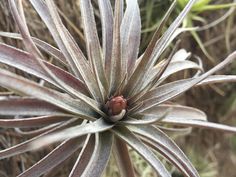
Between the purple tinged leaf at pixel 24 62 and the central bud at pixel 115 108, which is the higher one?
the purple tinged leaf at pixel 24 62

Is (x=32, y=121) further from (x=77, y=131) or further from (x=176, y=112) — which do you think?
(x=176, y=112)

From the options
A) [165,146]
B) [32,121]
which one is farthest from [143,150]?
[32,121]

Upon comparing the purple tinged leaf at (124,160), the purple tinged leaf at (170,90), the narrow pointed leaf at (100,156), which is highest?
the purple tinged leaf at (170,90)

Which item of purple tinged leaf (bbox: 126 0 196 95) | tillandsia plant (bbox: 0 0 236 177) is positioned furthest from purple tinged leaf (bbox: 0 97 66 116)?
purple tinged leaf (bbox: 126 0 196 95)

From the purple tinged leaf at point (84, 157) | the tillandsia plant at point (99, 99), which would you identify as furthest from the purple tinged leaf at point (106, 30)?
the purple tinged leaf at point (84, 157)

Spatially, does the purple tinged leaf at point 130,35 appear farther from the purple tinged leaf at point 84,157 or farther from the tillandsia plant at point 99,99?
the purple tinged leaf at point 84,157

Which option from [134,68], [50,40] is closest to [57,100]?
[134,68]

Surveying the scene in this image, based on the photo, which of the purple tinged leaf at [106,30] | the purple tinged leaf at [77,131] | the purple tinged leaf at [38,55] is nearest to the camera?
the purple tinged leaf at [77,131]

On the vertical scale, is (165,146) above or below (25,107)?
below

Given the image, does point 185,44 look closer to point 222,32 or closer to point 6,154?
point 222,32
